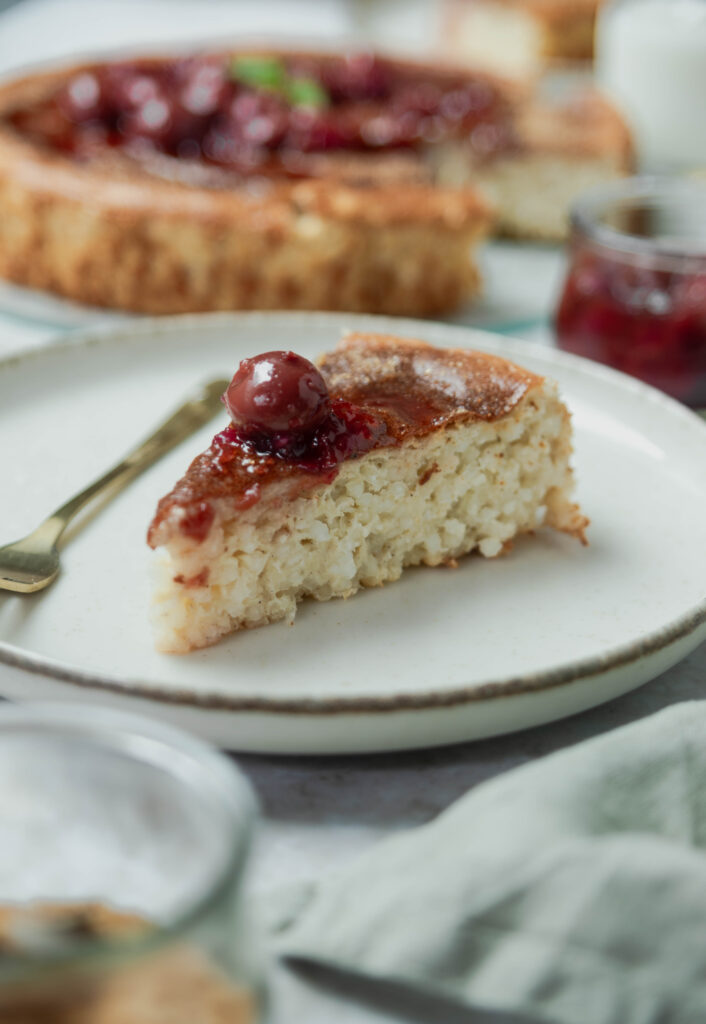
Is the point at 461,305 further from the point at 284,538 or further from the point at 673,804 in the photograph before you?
the point at 673,804

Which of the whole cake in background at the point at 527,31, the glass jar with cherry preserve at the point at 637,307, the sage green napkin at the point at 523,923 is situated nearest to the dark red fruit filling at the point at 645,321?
the glass jar with cherry preserve at the point at 637,307

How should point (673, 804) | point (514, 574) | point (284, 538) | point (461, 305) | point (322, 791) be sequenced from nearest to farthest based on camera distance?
1. point (673, 804)
2. point (322, 791)
3. point (284, 538)
4. point (514, 574)
5. point (461, 305)

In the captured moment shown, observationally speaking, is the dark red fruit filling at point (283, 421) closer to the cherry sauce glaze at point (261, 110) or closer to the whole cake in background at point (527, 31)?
the cherry sauce glaze at point (261, 110)

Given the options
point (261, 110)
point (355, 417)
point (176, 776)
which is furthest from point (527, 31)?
point (176, 776)

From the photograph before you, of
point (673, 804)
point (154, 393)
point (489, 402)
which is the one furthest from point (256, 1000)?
point (154, 393)

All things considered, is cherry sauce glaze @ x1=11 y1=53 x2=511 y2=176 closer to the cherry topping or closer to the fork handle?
the fork handle

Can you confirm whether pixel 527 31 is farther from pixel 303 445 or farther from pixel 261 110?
pixel 303 445
